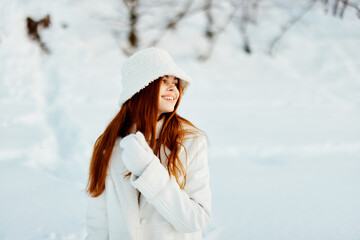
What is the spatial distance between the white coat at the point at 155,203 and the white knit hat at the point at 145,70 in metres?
0.20

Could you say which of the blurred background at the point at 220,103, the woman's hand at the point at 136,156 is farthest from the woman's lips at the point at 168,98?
the blurred background at the point at 220,103

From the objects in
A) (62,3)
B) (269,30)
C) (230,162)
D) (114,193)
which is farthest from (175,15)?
(114,193)

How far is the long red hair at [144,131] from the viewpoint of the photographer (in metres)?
1.22

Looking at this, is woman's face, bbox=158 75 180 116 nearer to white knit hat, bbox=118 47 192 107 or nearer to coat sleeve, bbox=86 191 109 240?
white knit hat, bbox=118 47 192 107

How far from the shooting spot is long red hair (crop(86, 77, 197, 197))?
1.22 meters

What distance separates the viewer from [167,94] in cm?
125

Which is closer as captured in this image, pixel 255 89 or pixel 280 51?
pixel 255 89

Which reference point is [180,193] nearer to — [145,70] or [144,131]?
[144,131]

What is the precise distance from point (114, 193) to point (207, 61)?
4.96 m

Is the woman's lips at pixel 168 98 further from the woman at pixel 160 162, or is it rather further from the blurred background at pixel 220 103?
the blurred background at pixel 220 103

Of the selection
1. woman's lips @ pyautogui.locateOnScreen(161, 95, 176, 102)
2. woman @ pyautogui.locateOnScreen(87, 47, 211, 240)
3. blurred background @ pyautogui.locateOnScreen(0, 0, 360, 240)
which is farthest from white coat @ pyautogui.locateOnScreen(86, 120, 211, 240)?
blurred background @ pyautogui.locateOnScreen(0, 0, 360, 240)

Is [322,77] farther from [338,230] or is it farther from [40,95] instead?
[40,95]

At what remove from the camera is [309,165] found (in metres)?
3.06

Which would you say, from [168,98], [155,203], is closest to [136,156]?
[155,203]
